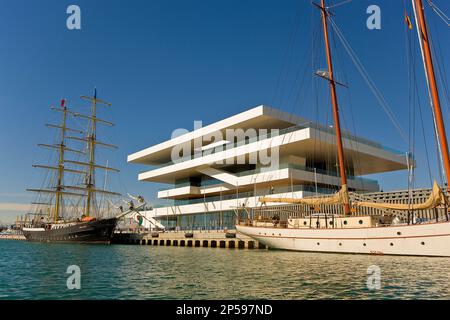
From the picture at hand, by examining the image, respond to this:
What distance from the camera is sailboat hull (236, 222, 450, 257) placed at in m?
21.9

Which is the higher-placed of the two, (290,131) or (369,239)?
(290,131)

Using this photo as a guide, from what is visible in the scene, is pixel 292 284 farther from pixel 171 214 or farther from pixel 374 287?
pixel 171 214

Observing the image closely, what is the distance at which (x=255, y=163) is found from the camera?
4891 centimetres

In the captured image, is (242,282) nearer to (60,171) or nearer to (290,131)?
(290,131)

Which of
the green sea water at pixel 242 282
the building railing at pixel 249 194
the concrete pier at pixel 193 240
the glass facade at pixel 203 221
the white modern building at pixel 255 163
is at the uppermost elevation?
the white modern building at pixel 255 163

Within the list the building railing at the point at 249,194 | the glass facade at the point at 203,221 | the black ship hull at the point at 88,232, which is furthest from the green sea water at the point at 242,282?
the black ship hull at the point at 88,232

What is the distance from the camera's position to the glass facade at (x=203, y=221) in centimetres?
5069

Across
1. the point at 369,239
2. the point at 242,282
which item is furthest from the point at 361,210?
the point at 242,282

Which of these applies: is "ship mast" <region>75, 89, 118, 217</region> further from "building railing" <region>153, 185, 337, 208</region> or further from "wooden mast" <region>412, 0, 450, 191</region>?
"wooden mast" <region>412, 0, 450, 191</region>

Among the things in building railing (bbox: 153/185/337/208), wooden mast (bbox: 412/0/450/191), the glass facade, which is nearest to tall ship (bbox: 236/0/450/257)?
wooden mast (bbox: 412/0/450/191)

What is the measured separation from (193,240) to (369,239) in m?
23.6

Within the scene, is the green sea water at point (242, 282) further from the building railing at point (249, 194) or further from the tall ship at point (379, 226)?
the building railing at point (249, 194)

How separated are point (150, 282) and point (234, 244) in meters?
23.8

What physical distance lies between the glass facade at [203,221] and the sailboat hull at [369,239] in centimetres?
1670
